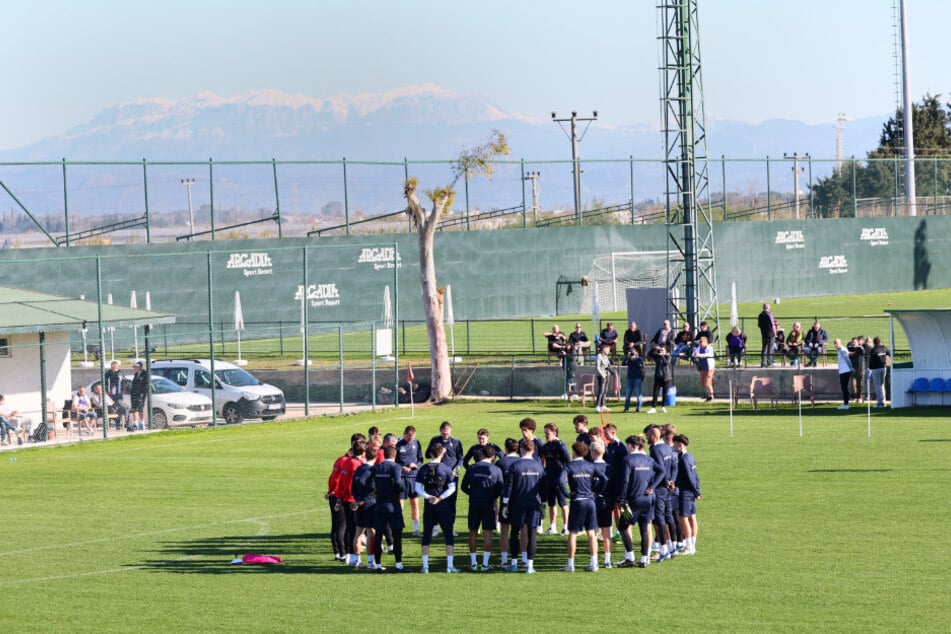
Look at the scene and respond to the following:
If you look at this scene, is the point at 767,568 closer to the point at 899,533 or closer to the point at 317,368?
the point at 899,533

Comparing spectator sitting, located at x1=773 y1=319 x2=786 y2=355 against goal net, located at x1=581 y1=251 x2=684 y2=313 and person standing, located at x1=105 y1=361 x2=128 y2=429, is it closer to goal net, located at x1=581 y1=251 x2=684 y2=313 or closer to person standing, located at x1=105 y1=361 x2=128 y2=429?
person standing, located at x1=105 y1=361 x2=128 y2=429

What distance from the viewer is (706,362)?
37.3 meters

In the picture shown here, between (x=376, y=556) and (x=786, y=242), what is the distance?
173 ft

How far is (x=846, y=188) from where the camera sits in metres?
85.9

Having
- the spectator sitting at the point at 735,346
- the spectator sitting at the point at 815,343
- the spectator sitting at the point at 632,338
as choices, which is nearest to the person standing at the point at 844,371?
the spectator sitting at the point at 815,343

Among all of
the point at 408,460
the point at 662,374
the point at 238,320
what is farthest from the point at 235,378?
the point at 408,460

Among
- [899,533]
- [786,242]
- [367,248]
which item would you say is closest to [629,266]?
[786,242]

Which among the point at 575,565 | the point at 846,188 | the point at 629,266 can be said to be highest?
the point at 846,188

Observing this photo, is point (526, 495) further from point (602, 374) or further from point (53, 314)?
point (53, 314)

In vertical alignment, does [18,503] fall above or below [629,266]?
below

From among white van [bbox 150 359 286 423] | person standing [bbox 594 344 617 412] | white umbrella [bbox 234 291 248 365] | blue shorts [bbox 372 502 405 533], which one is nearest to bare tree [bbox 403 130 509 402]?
white van [bbox 150 359 286 423]

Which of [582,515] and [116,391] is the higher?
[116,391]

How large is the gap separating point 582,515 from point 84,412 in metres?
20.0

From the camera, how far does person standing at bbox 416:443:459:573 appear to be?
17797 millimetres
